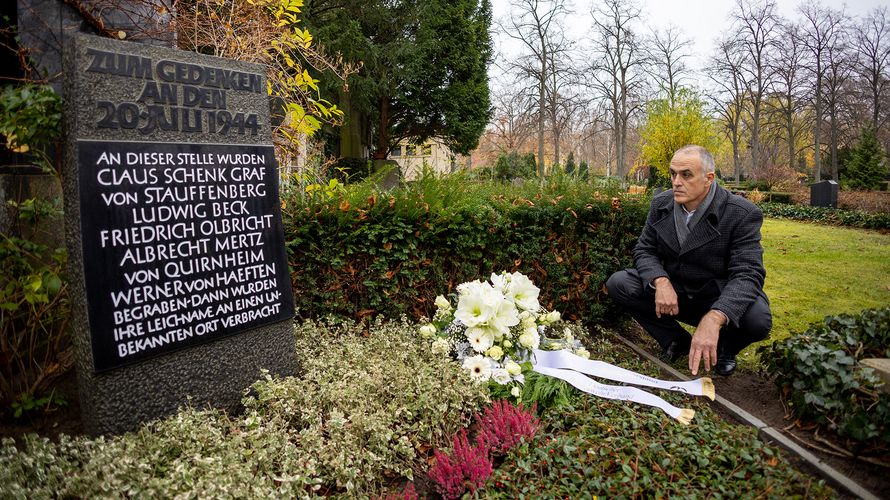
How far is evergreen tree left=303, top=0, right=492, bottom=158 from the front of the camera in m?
14.4

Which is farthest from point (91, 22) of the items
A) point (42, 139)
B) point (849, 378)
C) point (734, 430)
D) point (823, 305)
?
point (823, 305)

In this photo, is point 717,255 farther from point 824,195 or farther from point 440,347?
point 824,195

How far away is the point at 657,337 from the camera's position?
12.4 feet

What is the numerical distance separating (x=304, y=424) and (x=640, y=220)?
320cm

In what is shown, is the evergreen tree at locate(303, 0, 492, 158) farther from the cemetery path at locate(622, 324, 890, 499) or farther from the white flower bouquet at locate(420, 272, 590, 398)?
the cemetery path at locate(622, 324, 890, 499)

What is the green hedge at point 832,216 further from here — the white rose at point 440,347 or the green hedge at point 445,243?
the white rose at point 440,347

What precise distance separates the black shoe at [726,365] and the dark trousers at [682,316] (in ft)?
0.13

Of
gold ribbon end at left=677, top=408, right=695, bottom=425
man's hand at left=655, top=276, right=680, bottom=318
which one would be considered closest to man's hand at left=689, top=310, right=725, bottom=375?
gold ribbon end at left=677, top=408, right=695, bottom=425

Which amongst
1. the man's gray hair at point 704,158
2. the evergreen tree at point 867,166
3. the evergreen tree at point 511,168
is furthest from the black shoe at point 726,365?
the evergreen tree at point 867,166

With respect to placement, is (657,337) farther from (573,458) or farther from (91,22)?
(91,22)

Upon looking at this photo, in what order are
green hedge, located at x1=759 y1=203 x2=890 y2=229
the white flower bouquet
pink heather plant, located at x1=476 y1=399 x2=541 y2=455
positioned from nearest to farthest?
pink heather plant, located at x1=476 y1=399 x2=541 y2=455, the white flower bouquet, green hedge, located at x1=759 y1=203 x2=890 y2=229

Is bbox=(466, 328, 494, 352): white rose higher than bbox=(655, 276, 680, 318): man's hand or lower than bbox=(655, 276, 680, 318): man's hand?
lower

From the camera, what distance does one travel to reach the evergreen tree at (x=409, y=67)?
14391mm

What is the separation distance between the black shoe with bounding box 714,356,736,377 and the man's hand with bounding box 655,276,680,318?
1.50 feet
